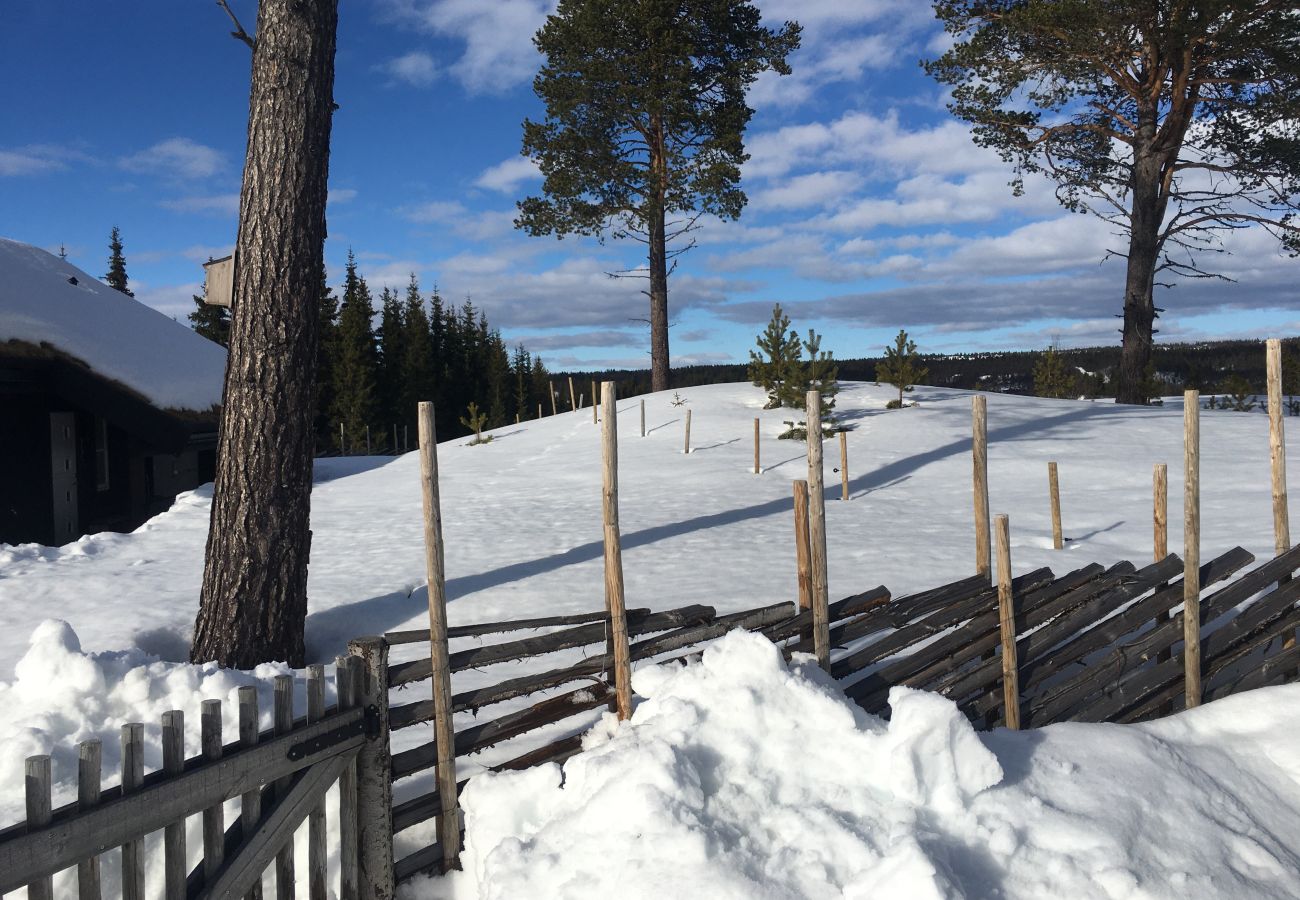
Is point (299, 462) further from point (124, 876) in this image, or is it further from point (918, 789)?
point (918, 789)

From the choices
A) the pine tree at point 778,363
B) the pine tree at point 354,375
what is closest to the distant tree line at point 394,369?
the pine tree at point 354,375

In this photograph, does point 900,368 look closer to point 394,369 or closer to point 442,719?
point 442,719

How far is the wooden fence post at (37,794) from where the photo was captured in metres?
2.64

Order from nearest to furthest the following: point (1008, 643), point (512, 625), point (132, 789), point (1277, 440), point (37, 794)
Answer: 1. point (37, 794)
2. point (132, 789)
3. point (512, 625)
4. point (1008, 643)
5. point (1277, 440)

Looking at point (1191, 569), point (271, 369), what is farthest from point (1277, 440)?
point (271, 369)

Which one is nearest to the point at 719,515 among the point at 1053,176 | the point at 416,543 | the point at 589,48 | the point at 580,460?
the point at 416,543

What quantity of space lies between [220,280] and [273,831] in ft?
13.8

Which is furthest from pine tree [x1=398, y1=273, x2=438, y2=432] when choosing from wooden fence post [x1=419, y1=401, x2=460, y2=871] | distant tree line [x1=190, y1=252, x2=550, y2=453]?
wooden fence post [x1=419, y1=401, x2=460, y2=871]

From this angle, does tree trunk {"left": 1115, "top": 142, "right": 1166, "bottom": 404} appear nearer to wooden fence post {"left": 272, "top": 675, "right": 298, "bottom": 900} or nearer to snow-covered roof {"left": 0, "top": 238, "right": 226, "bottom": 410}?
snow-covered roof {"left": 0, "top": 238, "right": 226, "bottom": 410}

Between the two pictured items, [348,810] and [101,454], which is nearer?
[348,810]

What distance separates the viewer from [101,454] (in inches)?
553

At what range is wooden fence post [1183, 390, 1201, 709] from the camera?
579cm

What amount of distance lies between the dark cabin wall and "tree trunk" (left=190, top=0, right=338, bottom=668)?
309 inches

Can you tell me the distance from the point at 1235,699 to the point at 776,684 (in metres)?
3.96
